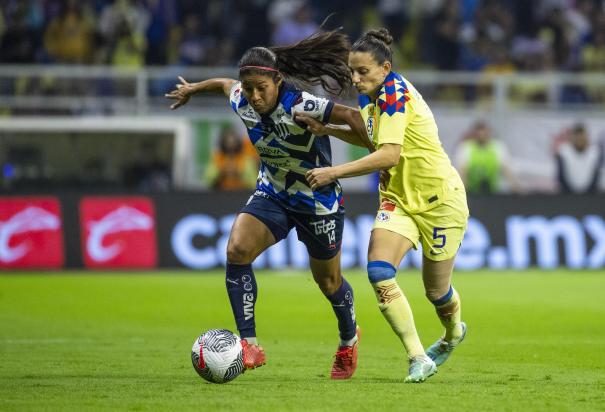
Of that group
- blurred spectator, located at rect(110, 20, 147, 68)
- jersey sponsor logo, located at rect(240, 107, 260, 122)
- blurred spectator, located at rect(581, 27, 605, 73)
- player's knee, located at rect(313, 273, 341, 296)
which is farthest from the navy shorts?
blurred spectator, located at rect(581, 27, 605, 73)

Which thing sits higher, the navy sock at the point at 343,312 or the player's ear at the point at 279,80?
the player's ear at the point at 279,80

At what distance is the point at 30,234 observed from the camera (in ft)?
61.4

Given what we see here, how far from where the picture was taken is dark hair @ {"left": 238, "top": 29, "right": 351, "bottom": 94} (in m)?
8.69

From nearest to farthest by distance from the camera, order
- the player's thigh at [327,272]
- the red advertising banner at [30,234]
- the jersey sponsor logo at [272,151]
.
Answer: the jersey sponsor logo at [272,151] < the player's thigh at [327,272] < the red advertising banner at [30,234]

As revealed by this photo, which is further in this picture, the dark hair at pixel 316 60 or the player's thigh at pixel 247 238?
the dark hair at pixel 316 60

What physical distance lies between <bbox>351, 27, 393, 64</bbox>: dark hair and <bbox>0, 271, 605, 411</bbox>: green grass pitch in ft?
6.93

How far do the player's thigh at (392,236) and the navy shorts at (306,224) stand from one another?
1.39ft

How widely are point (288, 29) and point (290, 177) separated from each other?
14488 millimetres

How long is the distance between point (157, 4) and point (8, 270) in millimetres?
6648

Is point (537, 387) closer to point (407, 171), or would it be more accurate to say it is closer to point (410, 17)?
point (407, 171)

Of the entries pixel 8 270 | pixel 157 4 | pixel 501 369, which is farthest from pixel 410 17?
pixel 501 369

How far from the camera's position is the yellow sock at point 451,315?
8.84m

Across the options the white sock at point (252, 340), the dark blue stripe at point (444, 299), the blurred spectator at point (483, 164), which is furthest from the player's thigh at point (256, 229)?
the blurred spectator at point (483, 164)

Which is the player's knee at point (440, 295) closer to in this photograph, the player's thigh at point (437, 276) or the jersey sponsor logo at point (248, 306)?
the player's thigh at point (437, 276)
